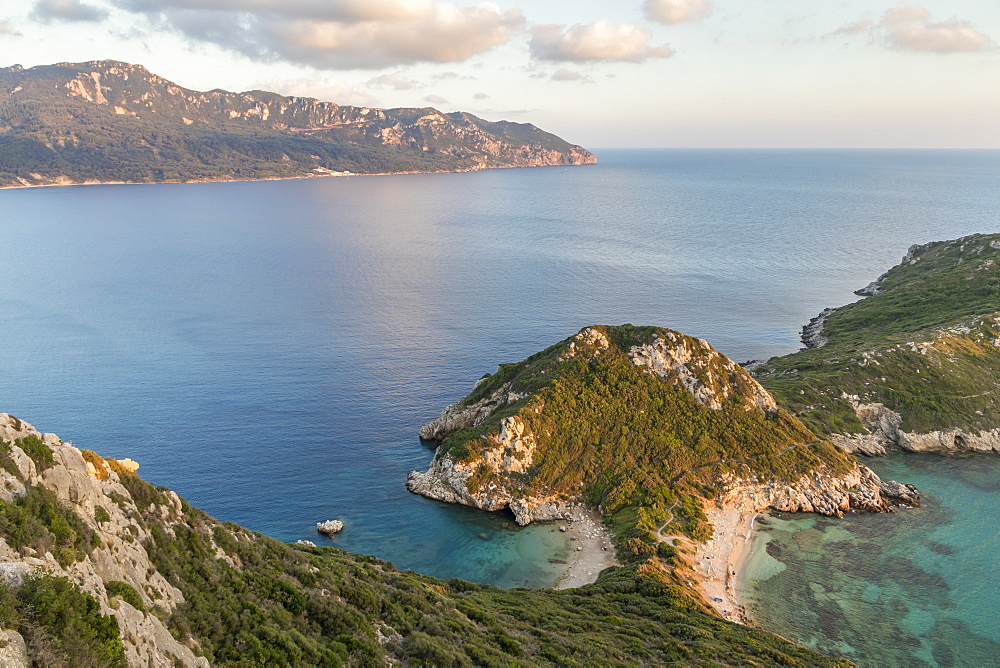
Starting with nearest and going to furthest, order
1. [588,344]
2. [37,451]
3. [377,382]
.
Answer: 1. [37,451]
2. [588,344]
3. [377,382]

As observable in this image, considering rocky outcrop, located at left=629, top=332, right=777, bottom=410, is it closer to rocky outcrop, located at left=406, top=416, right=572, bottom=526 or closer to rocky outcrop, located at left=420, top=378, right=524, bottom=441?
rocky outcrop, located at left=420, top=378, right=524, bottom=441

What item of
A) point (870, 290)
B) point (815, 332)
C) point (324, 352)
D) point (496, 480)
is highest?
point (870, 290)

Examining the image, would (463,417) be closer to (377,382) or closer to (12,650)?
(377,382)

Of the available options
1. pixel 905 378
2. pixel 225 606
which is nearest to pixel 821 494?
pixel 905 378

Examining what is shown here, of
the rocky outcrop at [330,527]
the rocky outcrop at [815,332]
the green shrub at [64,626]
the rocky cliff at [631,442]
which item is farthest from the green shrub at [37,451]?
the rocky outcrop at [815,332]

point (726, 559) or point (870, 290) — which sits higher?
point (870, 290)

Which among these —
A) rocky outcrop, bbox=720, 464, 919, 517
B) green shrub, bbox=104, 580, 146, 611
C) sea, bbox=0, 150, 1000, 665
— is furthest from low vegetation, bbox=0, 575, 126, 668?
rocky outcrop, bbox=720, 464, 919, 517

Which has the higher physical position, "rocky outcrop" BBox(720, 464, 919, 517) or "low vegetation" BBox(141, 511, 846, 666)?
"low vegetation" BBox(141, 511, 846, 666)
